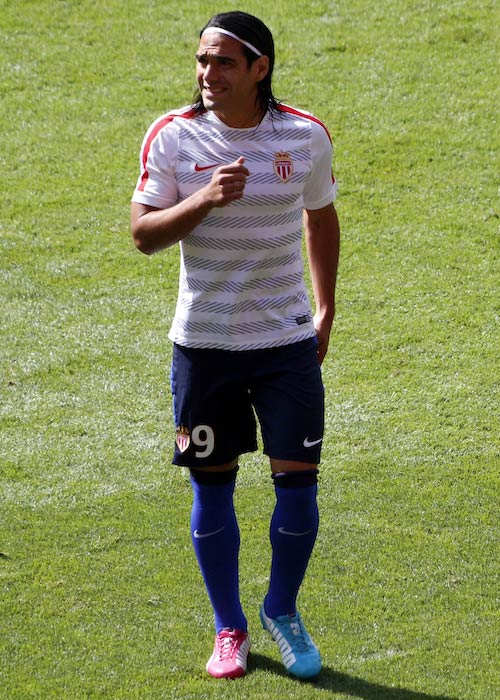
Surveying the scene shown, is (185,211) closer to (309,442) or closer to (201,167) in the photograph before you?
(201,167)

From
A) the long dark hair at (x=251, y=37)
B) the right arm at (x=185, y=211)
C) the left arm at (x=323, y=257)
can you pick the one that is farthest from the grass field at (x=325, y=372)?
the long dark hair at (x=251, y=37)

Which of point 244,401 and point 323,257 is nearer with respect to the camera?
point 244,401

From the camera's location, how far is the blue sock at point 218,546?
402 centimetres

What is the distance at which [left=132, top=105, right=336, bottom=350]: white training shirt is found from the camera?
3705 mm

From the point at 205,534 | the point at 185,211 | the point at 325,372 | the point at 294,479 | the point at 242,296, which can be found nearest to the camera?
the point at 185,211

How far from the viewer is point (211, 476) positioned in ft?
13.1

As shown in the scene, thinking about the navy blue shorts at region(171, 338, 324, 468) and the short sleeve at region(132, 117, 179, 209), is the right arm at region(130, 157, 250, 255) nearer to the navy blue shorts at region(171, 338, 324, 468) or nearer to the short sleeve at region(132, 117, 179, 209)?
the short sleeve at region(132, 117, 179, 209)

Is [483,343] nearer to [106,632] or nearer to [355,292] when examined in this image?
[355,292]

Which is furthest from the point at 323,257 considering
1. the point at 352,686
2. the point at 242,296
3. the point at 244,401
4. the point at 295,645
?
the point at 352,686

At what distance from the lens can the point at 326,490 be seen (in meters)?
5.19

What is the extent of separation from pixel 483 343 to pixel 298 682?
9.84ft

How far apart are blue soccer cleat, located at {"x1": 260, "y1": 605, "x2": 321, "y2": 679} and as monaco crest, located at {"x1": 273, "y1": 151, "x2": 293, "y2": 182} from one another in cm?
139

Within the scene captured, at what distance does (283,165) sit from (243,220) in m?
0.20

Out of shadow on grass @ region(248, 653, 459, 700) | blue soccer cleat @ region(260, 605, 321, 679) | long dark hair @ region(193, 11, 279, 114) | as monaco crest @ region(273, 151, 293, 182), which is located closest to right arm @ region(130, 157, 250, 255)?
as monaco crest @ region(273, 151, 293, 182)
